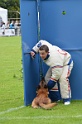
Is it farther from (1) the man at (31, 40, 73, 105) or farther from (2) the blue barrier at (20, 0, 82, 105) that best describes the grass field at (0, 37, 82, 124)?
(2) the blue barrier at (20, 0, 82, 105)

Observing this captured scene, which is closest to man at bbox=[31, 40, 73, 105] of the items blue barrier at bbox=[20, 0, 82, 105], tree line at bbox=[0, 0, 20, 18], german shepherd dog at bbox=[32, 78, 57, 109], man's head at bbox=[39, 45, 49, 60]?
man's head at bbox=[39, 45, 49, 60]

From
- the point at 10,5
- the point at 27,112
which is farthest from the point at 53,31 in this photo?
the point at 10,5

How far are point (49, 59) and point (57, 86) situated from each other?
83 cm

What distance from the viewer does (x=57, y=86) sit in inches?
368

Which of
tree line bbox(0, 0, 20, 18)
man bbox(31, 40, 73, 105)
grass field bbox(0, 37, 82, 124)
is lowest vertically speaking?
tree line bbox(0, 0, 20, 18)

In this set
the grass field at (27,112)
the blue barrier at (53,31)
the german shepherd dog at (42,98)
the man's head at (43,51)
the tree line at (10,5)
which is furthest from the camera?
the tree line at (10,5)

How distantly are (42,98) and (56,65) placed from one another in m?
0.73

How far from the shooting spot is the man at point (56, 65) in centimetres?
876

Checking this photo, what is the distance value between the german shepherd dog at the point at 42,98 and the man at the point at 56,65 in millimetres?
125

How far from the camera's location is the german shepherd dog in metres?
8.71

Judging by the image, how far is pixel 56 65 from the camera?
876 centimetres

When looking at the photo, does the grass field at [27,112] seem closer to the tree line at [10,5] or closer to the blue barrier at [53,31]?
the blue barrier at [53,31]

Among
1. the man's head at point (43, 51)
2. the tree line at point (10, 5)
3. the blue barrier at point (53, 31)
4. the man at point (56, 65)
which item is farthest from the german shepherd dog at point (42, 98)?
the tree line at point (10, 5)

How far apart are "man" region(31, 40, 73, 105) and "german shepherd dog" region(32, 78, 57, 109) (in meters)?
0.13
